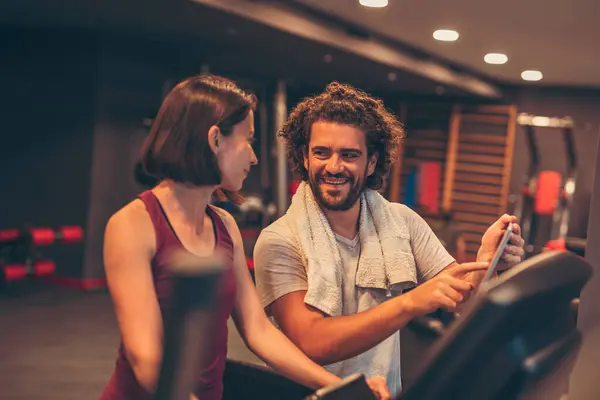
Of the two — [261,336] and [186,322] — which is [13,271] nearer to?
[261,336]

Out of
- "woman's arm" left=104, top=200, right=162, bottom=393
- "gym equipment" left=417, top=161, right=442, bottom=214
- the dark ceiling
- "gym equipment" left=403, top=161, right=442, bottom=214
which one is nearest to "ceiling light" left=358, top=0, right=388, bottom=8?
the dark ceiling

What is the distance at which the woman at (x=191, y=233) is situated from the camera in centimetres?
135

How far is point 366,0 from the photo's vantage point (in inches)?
213

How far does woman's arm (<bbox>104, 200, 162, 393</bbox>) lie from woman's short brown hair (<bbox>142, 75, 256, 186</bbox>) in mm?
121

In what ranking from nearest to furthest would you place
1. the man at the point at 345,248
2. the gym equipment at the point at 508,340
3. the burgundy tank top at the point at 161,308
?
1. the gym equipment at the point at 508,340
2. the burgundy tank top at the point at 161,308
3. the man at the point at 345,248

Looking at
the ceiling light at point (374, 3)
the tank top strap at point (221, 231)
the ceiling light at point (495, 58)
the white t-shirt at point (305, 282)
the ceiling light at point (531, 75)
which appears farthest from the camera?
the ceiling light at point (531, 75)

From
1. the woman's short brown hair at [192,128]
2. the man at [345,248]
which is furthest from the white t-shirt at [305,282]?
the woman's short brown hair at [192,128]

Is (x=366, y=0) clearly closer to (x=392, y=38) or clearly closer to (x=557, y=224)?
(x=392, y=38)

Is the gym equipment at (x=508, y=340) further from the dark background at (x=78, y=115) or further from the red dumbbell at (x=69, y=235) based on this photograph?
the dark background at (x=78, y=115)

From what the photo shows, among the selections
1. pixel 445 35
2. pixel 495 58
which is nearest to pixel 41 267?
pixel 445 35

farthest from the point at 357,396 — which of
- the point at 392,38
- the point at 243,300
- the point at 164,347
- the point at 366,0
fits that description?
the point at 392,38

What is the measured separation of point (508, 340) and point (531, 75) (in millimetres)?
9509

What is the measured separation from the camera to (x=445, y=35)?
686 centimetres

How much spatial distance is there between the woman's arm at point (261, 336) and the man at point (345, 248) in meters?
0.14
